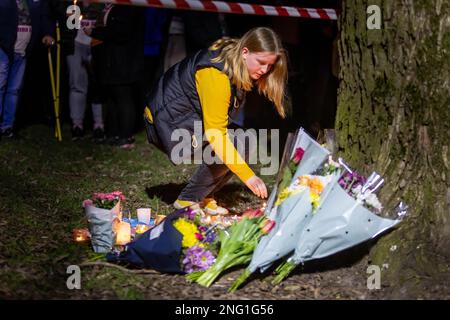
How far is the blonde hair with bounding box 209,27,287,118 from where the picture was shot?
15.8 feet

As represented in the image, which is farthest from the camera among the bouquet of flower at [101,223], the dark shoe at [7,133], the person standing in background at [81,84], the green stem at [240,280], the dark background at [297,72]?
the dark background at [297,72]

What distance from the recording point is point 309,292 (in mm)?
4309

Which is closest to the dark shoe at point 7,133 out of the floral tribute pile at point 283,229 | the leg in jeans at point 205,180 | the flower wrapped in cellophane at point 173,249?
the leg in jeans at point 205,180

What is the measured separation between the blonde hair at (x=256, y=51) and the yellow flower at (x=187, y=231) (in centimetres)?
108

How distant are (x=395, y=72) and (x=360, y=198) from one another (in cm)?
81

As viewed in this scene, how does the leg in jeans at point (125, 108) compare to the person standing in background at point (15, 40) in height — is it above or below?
below

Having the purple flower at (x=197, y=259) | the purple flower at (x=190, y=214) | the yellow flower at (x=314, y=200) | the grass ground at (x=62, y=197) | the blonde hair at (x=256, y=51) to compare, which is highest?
the blonde hair at (x=256, y=51)

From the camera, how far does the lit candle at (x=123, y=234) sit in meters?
4.68

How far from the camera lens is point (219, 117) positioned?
16.1 feet

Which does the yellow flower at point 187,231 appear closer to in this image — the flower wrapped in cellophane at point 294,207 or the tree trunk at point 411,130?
the flower wrapped in cellophane at point 294,207

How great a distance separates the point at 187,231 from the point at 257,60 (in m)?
1.28

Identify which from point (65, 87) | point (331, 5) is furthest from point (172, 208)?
point (65, 87)

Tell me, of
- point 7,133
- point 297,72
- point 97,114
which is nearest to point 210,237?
point 97,114

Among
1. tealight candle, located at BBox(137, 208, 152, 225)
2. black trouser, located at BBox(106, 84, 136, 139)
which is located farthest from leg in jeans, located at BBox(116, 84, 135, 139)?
tealight candle, located at BBox(137, 208, 152, 225)
